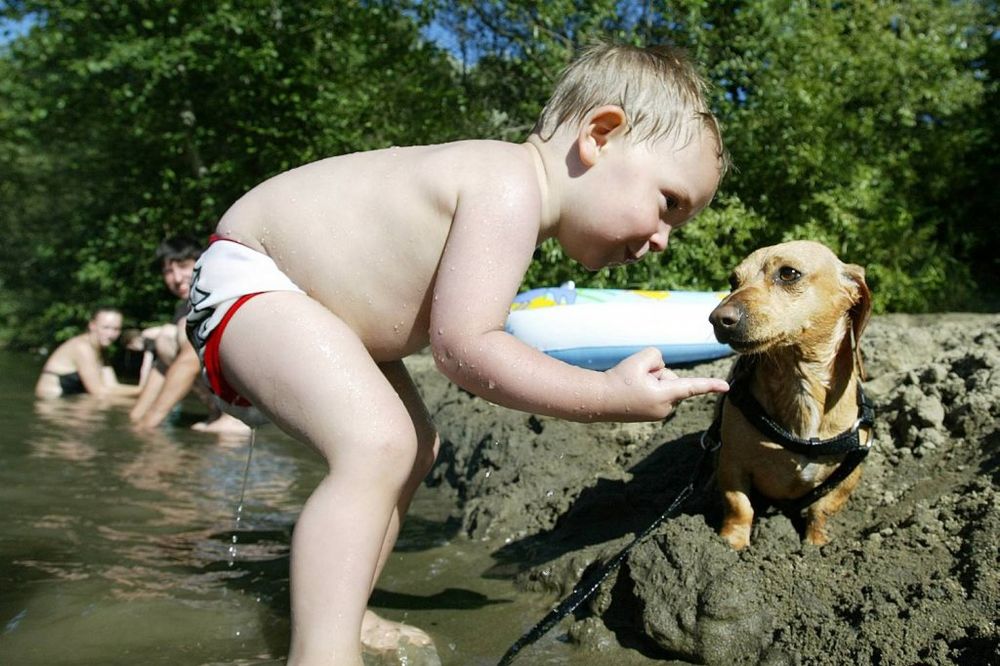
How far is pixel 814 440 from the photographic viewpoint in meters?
2.97

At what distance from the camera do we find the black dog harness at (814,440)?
296cm

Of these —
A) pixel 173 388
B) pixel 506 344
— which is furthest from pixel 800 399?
Answer: pixel 173 388

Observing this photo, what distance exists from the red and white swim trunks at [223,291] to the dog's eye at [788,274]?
1550 millimetres

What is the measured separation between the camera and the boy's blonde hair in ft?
7.59

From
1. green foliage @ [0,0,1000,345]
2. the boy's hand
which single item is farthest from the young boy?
green foliage @ [0,0,1000,345]

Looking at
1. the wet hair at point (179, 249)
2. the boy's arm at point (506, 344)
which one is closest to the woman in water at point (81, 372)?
the wet hair at point (179, 249)

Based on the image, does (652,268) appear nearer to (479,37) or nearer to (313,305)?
(479,37)

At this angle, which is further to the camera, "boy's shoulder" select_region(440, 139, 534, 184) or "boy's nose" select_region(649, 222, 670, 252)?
"boy's nose" select_region(649, 222, 670, 252)

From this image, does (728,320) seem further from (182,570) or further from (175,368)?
(175,368)

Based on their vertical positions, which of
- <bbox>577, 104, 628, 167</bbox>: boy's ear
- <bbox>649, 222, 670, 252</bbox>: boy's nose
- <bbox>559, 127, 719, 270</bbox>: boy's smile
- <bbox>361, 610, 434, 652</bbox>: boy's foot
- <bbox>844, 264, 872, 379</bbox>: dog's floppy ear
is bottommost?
<bbox>361, 610, 434, 652</bbox>: boy's foot

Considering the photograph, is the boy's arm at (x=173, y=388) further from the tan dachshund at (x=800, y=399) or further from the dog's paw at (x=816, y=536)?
the dog's paw at (x=816, y=536)

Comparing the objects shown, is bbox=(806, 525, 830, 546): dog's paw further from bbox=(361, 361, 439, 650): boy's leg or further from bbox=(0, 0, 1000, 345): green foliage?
bbox=(0, 0, 1000, 345): green foliage

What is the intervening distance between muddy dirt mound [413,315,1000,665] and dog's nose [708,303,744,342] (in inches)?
24.5

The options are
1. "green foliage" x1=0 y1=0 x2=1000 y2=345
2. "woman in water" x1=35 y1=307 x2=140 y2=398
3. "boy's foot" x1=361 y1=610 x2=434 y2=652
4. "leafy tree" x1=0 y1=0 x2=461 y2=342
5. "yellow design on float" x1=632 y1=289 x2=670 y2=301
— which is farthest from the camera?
"leafy tree" x1=0 y1=0 x2=461 y2=342
